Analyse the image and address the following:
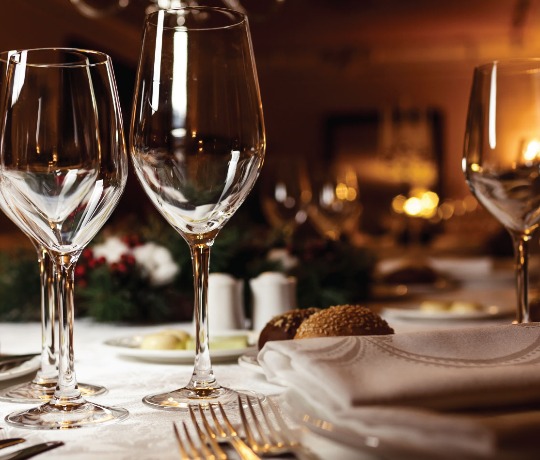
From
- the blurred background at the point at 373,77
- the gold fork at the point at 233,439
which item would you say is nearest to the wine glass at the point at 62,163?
the gold fork at the point at 233,439

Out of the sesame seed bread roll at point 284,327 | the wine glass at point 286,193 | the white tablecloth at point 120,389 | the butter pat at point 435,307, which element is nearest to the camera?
the white tablecloth at point 120,389

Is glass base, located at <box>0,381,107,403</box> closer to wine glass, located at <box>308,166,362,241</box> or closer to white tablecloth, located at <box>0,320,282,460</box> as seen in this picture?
white tablecloth, located at <box>0,320,282,460</box>

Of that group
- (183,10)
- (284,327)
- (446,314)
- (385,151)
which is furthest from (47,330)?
(385,151)

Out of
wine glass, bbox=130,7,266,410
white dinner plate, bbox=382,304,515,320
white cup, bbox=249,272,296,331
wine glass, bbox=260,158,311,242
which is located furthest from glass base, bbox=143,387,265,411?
wine glass, bbox=260,158,311,242

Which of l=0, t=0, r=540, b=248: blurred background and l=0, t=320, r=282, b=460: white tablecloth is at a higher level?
l=0, t=0, r=540, b=248: blurred background

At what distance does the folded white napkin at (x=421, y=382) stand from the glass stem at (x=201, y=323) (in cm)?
11

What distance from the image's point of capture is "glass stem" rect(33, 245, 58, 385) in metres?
0.89

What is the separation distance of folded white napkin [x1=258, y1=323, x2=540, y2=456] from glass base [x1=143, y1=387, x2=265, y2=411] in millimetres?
100

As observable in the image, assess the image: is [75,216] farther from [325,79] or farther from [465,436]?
[325,79]

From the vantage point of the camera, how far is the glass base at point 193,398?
739 millimetres

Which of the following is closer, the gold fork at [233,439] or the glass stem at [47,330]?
the gold fork at [233,439]

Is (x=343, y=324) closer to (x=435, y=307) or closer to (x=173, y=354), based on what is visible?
(x=173, y=354)

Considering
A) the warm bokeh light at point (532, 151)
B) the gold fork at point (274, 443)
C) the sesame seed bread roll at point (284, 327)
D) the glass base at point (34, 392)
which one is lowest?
the glass base at point (34, 392)

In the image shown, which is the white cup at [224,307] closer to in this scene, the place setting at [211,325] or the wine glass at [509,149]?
the place setting at [211,325]
